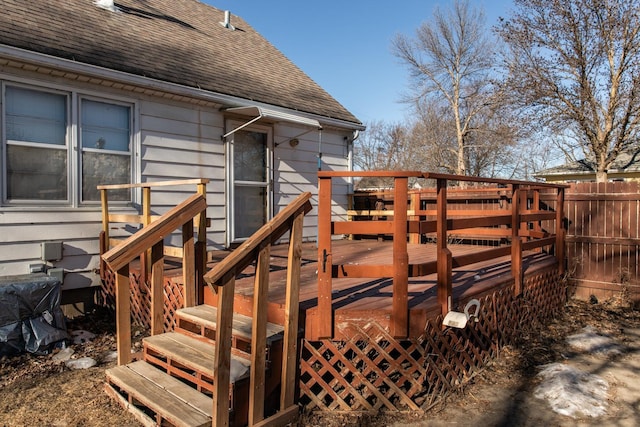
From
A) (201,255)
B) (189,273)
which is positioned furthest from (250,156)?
(189,273)

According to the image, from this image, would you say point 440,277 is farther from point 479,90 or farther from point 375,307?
point 479,90

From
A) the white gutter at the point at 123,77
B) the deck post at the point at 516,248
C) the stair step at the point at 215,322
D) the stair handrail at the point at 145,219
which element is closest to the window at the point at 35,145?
the white gutter at the point at 123,77

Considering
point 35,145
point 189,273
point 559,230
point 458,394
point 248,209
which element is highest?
point 35,145

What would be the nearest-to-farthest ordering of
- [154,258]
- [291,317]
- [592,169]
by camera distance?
[291,317]
[154,258]
[592,169]

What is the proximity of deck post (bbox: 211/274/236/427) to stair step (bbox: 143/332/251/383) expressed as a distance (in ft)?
0.57

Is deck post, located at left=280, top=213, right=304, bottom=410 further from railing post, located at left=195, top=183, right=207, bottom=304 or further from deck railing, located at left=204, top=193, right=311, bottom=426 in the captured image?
railing post, located at left=195, top=183, right=207, bottom=304

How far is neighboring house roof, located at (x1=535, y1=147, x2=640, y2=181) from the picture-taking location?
16.3 metres

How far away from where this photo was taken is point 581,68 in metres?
12.9

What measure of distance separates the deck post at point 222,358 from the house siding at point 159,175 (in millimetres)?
3423

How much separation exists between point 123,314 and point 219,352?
1128mm

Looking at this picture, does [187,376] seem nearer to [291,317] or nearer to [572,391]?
[291,317]

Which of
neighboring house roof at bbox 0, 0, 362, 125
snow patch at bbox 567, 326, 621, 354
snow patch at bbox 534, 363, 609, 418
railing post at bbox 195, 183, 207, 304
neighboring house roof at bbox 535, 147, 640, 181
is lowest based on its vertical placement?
snow patch at bbox 534, 363, 609, 418

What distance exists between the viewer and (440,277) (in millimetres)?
3381

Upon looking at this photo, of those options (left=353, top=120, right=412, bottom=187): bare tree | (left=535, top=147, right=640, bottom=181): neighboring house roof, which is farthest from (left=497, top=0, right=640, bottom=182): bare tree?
(left=353, top=120, right=412, bottom=187): bare tree
